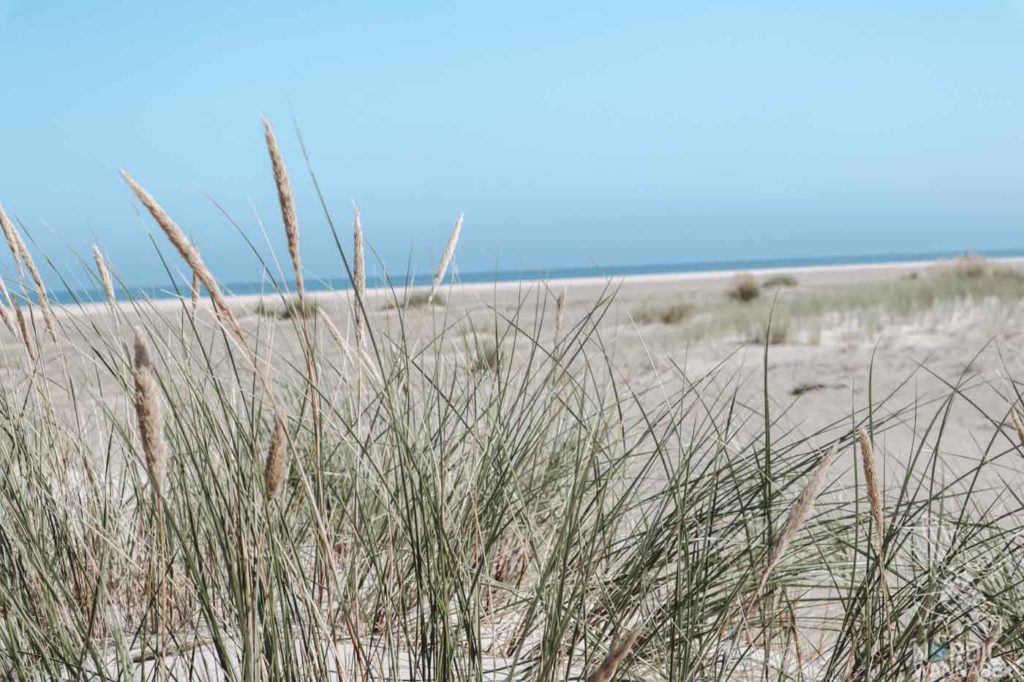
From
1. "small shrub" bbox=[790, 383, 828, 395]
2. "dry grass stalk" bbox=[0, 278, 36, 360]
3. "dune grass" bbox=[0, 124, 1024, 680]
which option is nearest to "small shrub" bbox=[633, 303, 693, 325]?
"small shrub" bbox=[790, 383, 828, 395]

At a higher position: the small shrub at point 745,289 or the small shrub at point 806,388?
the small shrub at point 745,289

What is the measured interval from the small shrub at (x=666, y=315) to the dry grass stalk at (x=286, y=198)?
12874 millimetres

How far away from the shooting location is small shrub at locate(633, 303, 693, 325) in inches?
559

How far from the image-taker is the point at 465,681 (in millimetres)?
1245

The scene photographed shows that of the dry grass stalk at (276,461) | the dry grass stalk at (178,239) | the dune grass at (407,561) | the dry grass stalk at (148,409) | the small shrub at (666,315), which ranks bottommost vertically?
the small shrub at (666,315)

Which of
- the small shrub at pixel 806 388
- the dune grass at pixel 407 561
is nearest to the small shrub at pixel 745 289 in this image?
the small shrub at pixel 806 388

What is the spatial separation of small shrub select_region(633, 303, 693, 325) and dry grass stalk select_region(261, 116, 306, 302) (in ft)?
42.2

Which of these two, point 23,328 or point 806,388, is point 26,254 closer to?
point 23,328

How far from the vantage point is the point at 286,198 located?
3.62 feet

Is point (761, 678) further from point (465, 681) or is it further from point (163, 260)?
point (163, 260)

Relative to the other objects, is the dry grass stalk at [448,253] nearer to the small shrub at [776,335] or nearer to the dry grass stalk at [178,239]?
the dry grass stalk at [178,239]

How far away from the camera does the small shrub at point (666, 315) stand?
14.2 meters

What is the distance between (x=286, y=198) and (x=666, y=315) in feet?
44.3

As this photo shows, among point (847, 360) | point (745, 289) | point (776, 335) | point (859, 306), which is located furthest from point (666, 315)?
point (847, 360)
